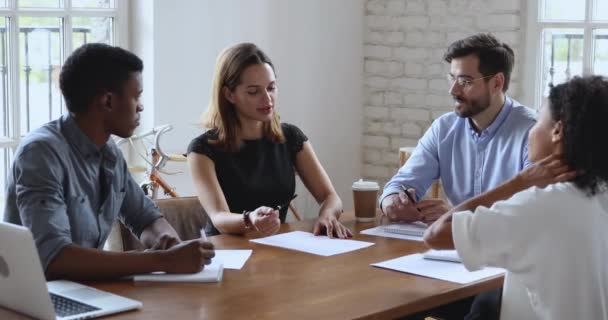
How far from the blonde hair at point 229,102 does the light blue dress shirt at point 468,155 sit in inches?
19.9

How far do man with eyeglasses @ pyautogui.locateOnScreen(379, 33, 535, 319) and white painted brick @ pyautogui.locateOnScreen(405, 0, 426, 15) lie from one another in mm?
Answer: 1464

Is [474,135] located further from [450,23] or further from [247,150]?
[450,23]

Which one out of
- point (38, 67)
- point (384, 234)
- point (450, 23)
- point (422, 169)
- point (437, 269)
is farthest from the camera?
point (450, 23)

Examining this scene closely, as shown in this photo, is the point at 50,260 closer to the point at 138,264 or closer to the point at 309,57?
the point at 138,264

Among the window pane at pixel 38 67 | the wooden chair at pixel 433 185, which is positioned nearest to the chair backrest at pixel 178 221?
the window pane at pixel 38 67

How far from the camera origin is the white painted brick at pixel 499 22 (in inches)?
176

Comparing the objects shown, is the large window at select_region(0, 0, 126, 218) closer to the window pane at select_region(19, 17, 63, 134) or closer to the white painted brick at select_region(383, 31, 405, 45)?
the window pane at select_region(19, 17, 63, 134)

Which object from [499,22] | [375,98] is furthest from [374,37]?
[499,22]

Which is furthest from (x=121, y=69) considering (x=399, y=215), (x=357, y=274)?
(x=399, y=215)

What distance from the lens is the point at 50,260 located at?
2.17m

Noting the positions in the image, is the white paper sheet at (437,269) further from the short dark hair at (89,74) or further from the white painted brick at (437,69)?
the white painted brick at (437,69)

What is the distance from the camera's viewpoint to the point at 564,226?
76.4 inches

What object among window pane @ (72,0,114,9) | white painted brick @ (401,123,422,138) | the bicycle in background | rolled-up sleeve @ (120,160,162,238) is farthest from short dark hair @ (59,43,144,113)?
white painted brick @ (401,123,422,138)

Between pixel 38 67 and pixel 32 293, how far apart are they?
2433 millimetres
